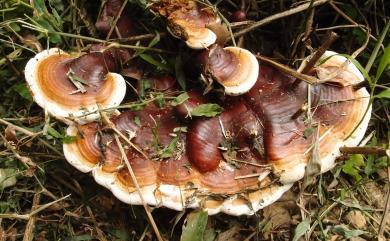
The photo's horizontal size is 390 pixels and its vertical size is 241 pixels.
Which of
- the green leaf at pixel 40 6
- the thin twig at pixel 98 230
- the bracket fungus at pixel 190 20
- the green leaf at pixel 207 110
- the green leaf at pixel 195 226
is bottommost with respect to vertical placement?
the thin twig at pixel 98 230

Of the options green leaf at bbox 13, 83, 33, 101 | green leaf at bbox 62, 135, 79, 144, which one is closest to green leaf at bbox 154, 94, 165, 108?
green leaf at bbox 62, 135, 79, 144

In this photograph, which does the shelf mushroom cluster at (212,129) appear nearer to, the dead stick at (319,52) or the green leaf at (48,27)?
the dead stick at (319,52)

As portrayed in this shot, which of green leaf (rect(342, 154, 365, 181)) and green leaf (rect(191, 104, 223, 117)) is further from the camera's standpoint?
green leaf (rect(342, 154, 365, 181))

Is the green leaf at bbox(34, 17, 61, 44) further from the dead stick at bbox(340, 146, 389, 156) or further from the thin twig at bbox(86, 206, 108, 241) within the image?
the dead stick at bbox(340, 146, 389, 156)

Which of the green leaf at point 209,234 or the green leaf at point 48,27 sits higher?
the green leaf at point 48,27

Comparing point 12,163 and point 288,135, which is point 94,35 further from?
point 288,135

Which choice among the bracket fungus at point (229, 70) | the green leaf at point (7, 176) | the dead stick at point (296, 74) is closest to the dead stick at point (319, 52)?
the dead stick at point (296, 74)

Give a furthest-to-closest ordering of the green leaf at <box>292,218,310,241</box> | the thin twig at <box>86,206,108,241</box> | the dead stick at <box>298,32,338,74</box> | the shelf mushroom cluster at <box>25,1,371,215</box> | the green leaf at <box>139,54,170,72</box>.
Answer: the thin twig at <box>86,206,108,241</box> → the green leaf at <box>139,54,170,72</box> → the green leaf at <box>292,218,310,241</box> → the shelf mushroom cluster at <box>25,1,371,215</box> → the dead stick at <box>298,32,338,74</box>

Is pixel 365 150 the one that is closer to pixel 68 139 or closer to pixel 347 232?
pixel 347 232
